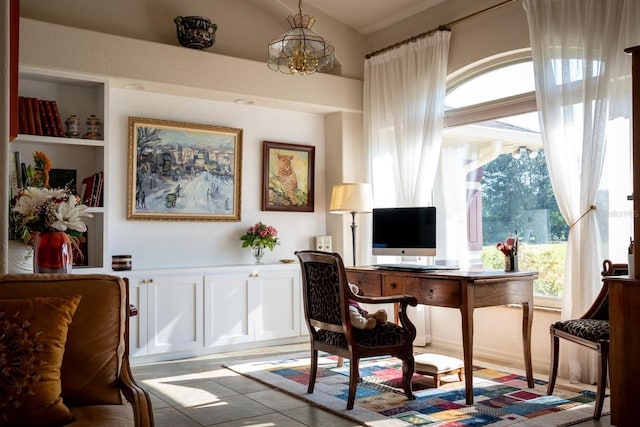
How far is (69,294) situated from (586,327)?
277 centimetres

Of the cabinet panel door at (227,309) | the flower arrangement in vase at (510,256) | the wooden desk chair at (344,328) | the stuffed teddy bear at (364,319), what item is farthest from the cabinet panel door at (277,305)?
the flower arrangement in vase at (510,256)

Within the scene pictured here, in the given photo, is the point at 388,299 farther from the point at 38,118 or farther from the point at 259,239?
the point at 38,118

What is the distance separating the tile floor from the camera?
3.46m

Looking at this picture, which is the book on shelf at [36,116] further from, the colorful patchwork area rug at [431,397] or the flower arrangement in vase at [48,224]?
the colorful patchwork area rug at [431,397]

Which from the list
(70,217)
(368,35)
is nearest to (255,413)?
(70,217)

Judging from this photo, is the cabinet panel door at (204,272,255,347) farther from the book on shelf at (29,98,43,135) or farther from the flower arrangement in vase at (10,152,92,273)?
the flower arrangement in vase at (10,152,92,273)

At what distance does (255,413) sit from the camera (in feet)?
11.9

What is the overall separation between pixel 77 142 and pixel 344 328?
2.62 m

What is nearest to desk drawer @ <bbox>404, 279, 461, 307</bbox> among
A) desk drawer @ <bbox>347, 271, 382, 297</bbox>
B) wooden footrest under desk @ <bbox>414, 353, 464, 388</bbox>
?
desk drawer @ <bbox>347, 271, 382, 297</bbox>

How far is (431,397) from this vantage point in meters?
3.88

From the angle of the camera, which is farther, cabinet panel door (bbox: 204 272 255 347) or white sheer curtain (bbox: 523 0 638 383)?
cabinet panel door (bbox: 204 272 255 347)

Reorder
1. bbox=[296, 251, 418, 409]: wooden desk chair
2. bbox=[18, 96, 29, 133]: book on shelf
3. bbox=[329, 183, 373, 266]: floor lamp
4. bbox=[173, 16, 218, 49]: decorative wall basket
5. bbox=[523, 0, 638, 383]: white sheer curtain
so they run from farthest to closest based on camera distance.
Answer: bbox=[329, 183, 373, 266]: floor lamp, bbox=[173, 16, 218, 49]: decorative wall basket, bbox=[18, 96, 29, 133]: book on shelf, bbox=[523, 0, 638, 383]: white sheer curtain, bbox=[296, 251, 418, 409]: wooden desk chair

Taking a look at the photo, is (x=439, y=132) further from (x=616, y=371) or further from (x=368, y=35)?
(x=616, y=371)

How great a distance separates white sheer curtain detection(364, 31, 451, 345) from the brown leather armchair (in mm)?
3602
